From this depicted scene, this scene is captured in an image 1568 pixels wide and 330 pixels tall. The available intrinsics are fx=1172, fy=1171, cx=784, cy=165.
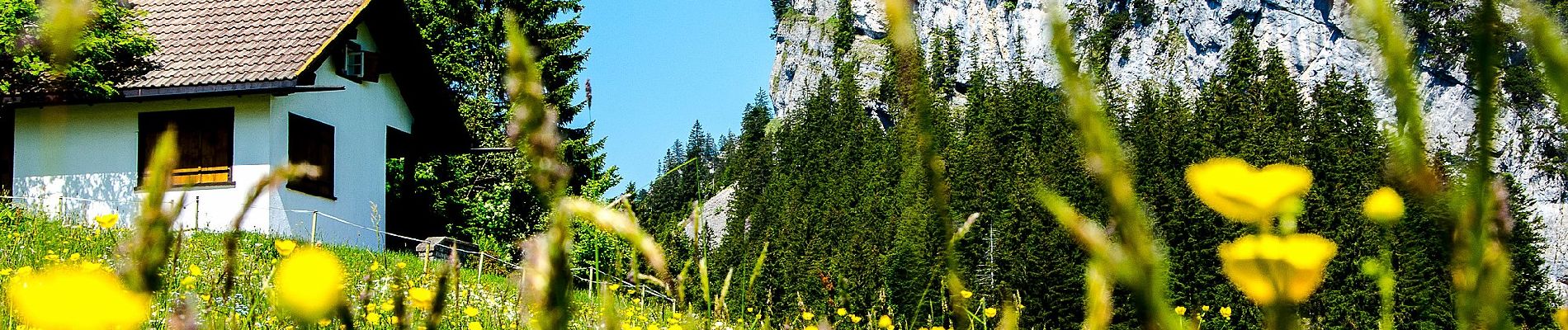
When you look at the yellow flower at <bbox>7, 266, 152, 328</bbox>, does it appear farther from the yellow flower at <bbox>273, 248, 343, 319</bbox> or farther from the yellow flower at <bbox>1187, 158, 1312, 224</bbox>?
the yellow flower at <bbox>1187, 158, 1312, 224</bbox>

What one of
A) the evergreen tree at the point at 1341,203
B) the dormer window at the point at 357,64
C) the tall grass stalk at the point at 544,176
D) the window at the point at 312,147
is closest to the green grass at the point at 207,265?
the tall grass stalk at the point at 544,176

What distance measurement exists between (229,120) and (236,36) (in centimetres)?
120

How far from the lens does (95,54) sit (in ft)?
35.9

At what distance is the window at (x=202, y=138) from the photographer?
12734 millimetres

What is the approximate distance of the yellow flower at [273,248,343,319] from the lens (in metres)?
0.33

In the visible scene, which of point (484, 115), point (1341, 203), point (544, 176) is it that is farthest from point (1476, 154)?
point (1341, 203)

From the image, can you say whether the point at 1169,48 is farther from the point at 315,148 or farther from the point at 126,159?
the point at 126,159

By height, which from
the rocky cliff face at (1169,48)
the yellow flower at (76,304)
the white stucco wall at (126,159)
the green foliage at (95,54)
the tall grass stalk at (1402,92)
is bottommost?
the yellow flower at (76,304)

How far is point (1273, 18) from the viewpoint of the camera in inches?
2308

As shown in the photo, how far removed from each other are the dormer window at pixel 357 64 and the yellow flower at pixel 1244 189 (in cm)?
1498

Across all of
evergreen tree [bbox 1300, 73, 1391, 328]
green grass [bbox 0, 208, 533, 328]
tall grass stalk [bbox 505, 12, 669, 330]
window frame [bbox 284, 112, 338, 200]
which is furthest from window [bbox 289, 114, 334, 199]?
evergreen tree [bbox 1300, 73, 1391, 328]

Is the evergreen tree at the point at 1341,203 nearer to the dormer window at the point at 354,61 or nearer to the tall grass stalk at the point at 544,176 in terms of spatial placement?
the dormer window at the point at 354,61

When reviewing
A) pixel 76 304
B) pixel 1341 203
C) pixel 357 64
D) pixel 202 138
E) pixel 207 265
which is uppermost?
pixel 1341 203

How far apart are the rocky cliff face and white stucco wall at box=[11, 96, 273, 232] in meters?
28.2
